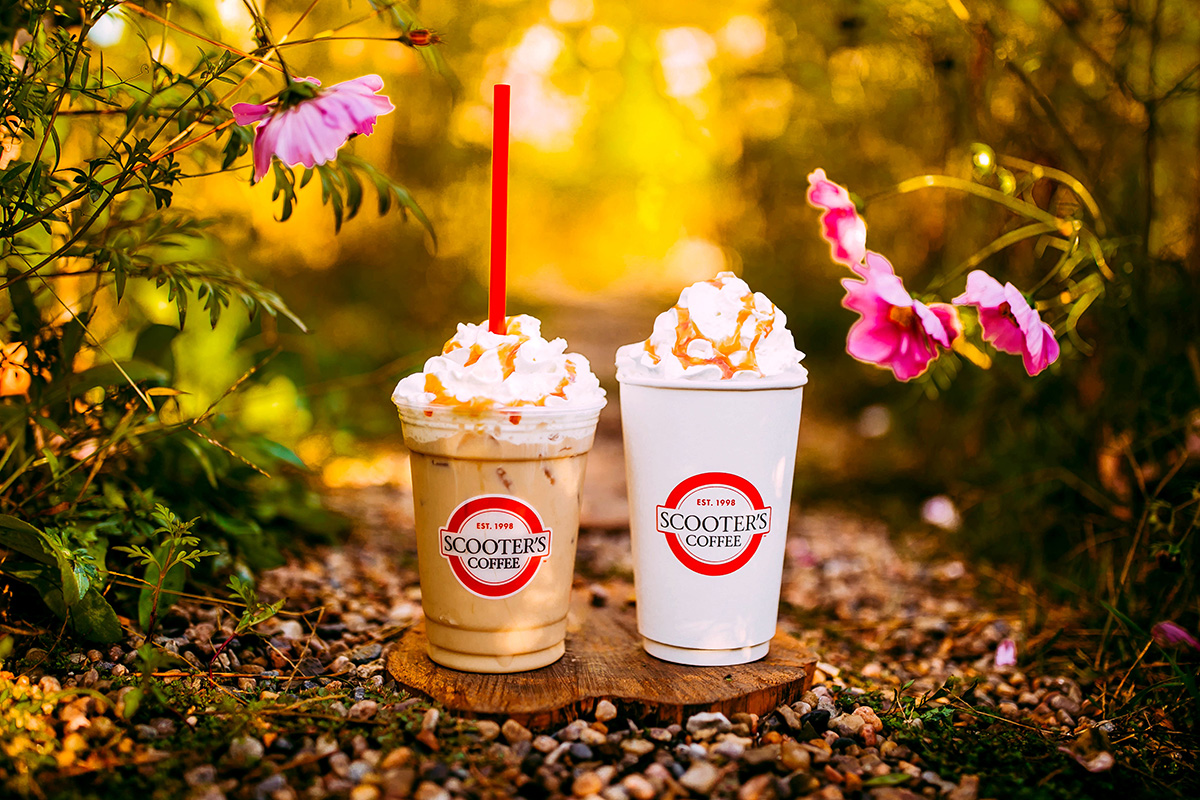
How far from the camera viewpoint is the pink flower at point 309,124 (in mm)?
1220

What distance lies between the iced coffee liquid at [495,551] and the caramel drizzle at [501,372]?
88 mm

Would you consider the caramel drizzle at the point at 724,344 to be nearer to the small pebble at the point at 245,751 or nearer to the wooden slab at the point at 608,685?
the wooden slab at the point at 608,685

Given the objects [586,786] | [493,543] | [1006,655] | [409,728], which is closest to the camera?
[586,786]

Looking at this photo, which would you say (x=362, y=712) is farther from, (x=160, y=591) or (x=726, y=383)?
(x=726, y=383)

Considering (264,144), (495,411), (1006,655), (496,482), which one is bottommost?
(1006,655)

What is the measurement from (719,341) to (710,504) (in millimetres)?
278

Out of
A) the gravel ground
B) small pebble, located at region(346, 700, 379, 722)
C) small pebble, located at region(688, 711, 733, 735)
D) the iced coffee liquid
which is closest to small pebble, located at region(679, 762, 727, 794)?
the gravel ground

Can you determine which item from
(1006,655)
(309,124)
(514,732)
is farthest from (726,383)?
(1006,655)

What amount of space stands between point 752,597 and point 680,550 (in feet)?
0.53

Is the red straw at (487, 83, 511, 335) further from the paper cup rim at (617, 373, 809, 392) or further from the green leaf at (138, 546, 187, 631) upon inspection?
the green leaf at (138, 546, 187, 631)

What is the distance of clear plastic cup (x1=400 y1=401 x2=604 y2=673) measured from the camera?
4.47 feet

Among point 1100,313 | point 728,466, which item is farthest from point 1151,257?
point 728,466

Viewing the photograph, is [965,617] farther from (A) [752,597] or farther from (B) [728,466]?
(B) [728,466]

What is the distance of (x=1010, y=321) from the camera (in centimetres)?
147
